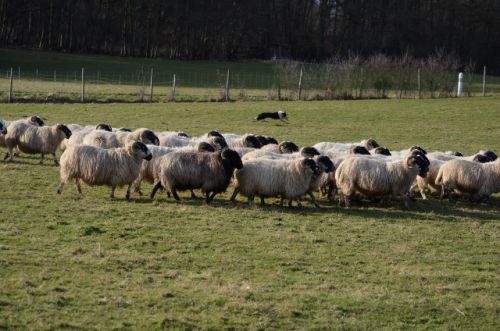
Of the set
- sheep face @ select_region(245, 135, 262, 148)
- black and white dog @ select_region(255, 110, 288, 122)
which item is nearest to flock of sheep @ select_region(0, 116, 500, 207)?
sheep face @ select_region(245, 135, 262, 148)

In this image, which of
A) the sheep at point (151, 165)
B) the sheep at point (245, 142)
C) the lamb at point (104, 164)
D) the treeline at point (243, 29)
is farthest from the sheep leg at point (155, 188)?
the treeline at point (243, 29)

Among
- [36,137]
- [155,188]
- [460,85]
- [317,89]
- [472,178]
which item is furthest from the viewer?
[460,85]

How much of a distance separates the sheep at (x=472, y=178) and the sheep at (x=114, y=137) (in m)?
6.46

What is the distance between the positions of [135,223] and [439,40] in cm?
7384

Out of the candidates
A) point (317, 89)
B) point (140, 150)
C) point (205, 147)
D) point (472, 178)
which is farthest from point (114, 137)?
point (317, 89)

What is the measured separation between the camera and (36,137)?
18.4 m

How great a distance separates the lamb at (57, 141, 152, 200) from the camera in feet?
45.6

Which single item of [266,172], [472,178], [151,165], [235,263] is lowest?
[235,263]

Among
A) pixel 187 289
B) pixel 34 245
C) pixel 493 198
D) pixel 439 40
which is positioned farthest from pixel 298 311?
pixel 439 40

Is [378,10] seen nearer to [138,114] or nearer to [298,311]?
[138,114]

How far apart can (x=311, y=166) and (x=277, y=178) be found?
2.23 feet

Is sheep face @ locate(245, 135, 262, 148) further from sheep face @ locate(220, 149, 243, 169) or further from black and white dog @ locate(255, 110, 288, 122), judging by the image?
black and white dog @ locate(255, 110, 288, 122)

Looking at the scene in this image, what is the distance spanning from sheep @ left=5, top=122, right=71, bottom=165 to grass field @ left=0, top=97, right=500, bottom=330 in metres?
1.51

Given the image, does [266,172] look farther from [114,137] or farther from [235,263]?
[114,137]
